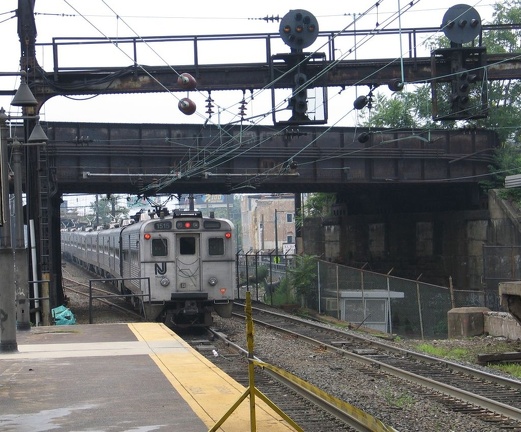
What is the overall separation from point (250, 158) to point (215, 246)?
11765 millimetres

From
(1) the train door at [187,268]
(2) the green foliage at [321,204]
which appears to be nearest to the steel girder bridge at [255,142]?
(1) the train door at [187,268]

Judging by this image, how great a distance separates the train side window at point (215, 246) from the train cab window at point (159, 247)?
109 cm

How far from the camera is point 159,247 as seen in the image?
2228 cm

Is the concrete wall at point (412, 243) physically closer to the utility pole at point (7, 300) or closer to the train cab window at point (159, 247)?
the train cab window at point (159, 247)

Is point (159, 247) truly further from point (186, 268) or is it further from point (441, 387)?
point (441, 387)

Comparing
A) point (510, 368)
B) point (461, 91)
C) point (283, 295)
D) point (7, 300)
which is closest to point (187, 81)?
point (461, 91)

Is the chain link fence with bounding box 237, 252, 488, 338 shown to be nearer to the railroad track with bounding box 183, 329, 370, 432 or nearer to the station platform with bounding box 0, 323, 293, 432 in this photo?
the railroad track with bounding box 183, 329, 370, 432

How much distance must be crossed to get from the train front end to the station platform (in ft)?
21.5

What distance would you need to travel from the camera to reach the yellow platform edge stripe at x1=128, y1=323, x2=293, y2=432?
8.35m

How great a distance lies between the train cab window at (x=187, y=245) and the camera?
22.3 meters

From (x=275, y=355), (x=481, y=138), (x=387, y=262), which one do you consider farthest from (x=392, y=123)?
(x=275, y=355)

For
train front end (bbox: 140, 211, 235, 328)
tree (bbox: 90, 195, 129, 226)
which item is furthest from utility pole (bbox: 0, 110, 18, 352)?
tree (bbox: 90, 195, 129, 226)

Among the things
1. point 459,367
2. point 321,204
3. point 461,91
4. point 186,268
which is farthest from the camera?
point 321,204

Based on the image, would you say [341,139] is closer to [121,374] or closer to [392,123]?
[392,123]
